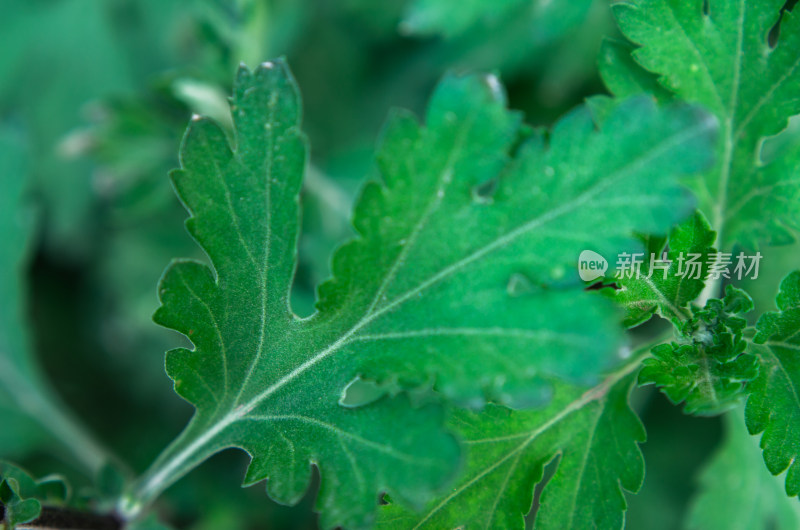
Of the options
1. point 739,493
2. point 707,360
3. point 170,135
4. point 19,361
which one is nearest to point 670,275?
point 707,360

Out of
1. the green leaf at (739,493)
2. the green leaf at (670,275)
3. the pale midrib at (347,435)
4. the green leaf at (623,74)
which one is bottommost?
the pale midrib at (347,435)

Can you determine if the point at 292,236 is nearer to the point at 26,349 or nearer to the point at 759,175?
the point at 759,175

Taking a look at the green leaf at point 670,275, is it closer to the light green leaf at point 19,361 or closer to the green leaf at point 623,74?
the green leaf at point 623,74

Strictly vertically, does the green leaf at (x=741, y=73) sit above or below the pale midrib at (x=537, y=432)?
above

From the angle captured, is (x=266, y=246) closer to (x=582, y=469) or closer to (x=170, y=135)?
(x=582, y=469)

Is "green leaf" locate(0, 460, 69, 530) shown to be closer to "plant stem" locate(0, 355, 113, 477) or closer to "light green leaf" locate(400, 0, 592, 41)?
"plant stem" locate(0, 355, 113, 477)

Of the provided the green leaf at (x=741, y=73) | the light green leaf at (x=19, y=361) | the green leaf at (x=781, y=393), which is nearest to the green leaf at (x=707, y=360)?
the green leaf at (x=781, y=393)

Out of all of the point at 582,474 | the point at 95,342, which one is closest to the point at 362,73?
the point at 95,342
